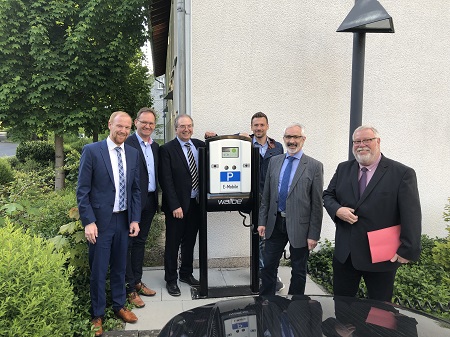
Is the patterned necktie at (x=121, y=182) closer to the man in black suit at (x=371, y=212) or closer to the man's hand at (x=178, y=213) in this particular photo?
the man's hand at (x=178, y=213)

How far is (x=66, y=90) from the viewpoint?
341 inches

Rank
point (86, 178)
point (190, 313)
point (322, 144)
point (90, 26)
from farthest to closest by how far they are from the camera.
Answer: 1. point (90, 26)
2. point (322, 144)
3. point (86, 178)
4. point (190, 313)

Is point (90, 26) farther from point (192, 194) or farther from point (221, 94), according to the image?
point (192, 194)

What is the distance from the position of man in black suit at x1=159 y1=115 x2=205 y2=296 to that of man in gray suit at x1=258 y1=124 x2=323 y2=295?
0.90 meters

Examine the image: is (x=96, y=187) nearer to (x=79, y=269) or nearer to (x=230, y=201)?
(x=79, y=269)

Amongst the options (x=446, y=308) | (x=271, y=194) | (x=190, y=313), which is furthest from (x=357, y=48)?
(x=190, y=313)

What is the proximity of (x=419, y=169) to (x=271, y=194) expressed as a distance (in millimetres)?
3254

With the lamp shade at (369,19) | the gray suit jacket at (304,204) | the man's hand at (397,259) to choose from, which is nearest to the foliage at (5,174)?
the gray suit jacket at (304,204)

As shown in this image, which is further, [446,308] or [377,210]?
[446,308]

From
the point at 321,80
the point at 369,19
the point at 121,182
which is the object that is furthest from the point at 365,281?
the point at 321,80

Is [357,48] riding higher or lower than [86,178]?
higher

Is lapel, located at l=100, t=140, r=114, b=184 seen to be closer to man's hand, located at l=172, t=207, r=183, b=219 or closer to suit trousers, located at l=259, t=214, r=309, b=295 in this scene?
man's hand, located at l=172, t=207, r=183, b=219

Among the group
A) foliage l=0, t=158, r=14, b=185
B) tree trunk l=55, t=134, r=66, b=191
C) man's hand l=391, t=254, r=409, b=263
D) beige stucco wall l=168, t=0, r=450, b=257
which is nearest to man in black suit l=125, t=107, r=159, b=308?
beige stucco wall l=168, t=0, r=450, b=257

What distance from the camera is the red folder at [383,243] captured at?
2.64 meters
